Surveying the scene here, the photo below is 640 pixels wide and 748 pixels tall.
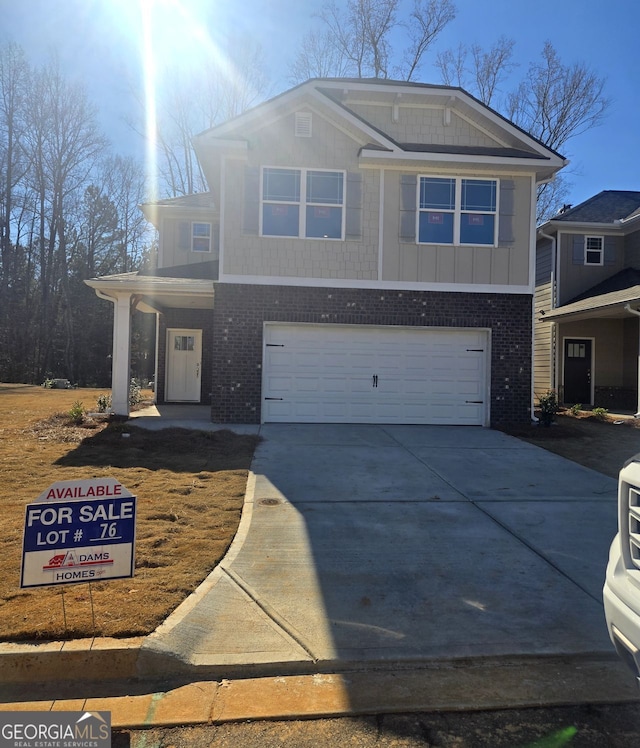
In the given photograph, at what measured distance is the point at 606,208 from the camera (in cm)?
1906

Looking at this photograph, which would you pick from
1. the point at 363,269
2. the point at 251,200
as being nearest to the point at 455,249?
the point at 363,269

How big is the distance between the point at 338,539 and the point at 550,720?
258 centimetres

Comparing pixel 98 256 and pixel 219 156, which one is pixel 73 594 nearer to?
pixel 219 156

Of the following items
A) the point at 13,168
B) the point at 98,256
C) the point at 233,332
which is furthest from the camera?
the point at 98,256

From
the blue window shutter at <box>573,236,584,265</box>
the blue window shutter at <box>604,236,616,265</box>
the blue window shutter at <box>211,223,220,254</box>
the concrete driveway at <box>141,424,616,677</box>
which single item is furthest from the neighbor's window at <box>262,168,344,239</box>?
the blue window shutter at <box>604,236,616,265</box>

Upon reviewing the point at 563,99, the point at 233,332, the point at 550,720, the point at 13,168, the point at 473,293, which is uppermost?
the point at 563,99

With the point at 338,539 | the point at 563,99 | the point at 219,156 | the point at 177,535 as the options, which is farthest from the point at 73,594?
the point at 563,99

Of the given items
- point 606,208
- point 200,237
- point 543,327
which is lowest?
point 543,327

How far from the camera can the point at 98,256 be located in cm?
3491

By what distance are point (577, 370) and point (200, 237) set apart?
13154 mm

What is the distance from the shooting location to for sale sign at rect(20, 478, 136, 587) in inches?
130

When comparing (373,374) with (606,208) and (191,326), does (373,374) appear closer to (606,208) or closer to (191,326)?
(191,326)

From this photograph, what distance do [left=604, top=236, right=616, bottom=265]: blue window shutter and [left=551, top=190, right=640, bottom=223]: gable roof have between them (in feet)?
2.17

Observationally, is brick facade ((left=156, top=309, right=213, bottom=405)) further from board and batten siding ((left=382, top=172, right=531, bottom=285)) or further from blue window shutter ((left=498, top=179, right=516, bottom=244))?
blue window shutter ((left=498, top=179, right=516, bottom=244))
